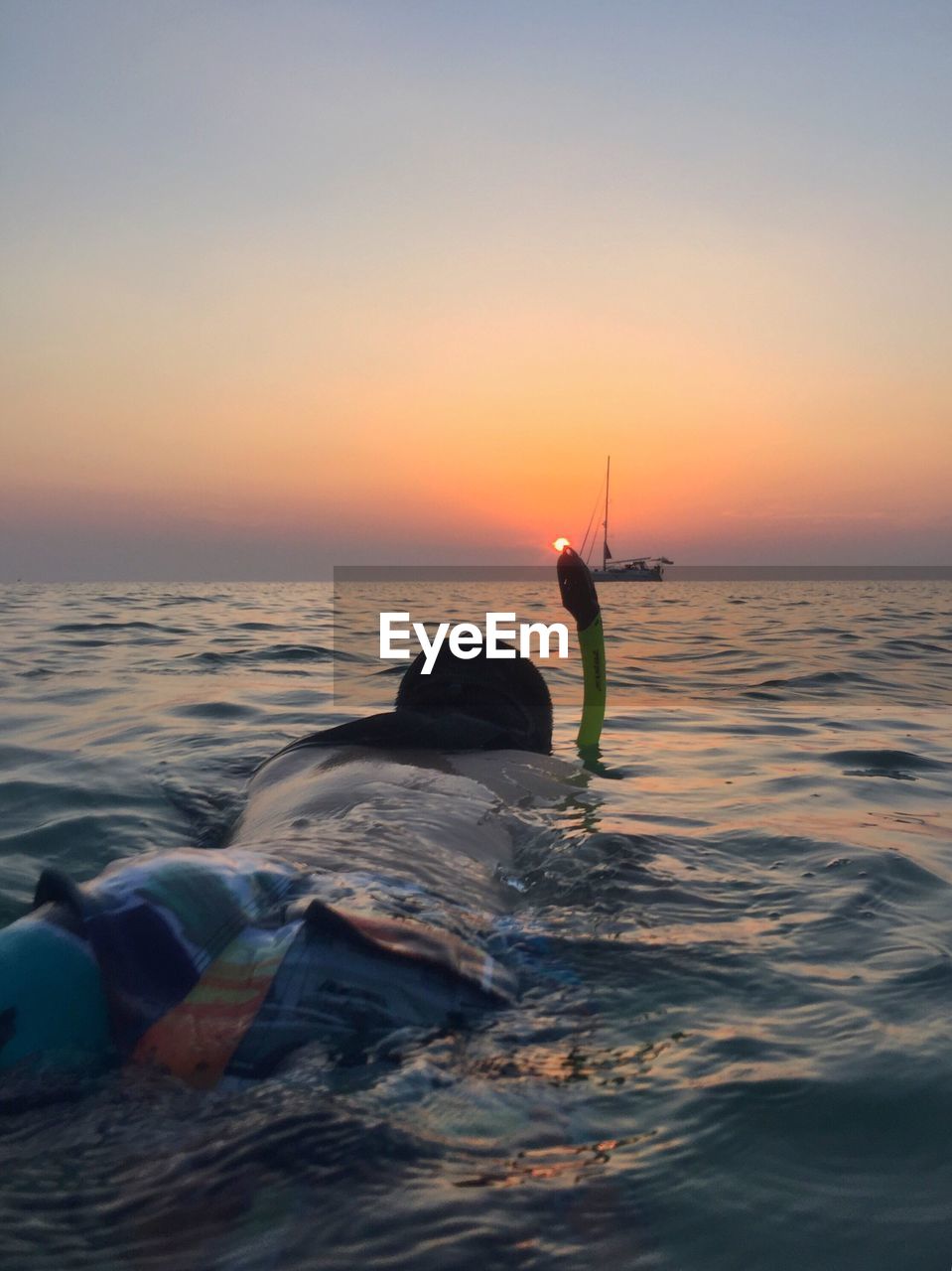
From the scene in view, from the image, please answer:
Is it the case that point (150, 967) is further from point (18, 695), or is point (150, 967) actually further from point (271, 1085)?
point (18, 695)

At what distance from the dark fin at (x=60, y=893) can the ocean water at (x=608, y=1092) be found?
0.36 meters

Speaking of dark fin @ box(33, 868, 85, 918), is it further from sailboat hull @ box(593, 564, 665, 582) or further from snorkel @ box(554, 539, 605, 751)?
sailboat hull @ box(593, 564, 665, 582)

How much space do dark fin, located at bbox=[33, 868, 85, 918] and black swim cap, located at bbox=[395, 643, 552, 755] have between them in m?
3.30

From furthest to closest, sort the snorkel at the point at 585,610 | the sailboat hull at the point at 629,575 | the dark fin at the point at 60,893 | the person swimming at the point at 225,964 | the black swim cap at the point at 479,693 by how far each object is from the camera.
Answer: the sailboat hull at the point at 629,575, the snorkel at the point at 585,610, the black swim cap at the point at 479,693, the dark fin at the point at 60,893, the person swimming at the point at 225,964

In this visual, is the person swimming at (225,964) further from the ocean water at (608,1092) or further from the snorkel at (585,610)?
the snorkel at (585,610)

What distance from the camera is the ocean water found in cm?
171

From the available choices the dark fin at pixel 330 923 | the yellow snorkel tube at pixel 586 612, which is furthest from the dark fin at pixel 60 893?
the yellow snorkel tube at pixel 586 612

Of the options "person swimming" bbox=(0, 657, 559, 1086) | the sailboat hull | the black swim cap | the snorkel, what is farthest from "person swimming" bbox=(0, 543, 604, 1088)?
the sailboat hull

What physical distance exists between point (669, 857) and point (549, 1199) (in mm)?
2503

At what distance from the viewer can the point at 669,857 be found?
420 cm

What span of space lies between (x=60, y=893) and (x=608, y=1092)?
1318mm

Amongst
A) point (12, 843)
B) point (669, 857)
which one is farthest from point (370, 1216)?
point (12, 843)

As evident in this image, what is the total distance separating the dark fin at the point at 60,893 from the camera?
2.08 meters

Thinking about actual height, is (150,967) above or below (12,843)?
above
